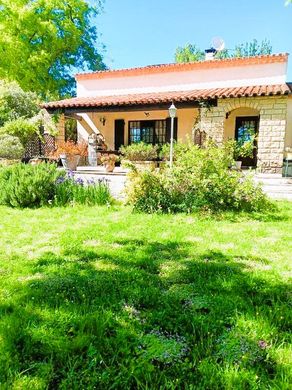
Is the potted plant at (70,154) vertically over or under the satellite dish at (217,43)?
under

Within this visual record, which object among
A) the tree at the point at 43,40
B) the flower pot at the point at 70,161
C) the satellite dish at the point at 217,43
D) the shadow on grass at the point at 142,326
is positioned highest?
the tree at the point at 43,40

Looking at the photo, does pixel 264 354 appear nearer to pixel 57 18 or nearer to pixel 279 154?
pixel 279 154

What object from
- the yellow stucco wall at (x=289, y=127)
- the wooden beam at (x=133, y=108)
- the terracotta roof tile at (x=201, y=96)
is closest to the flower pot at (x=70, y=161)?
the wooden beam at (x=133, y=108)

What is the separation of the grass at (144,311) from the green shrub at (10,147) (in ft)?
36.5

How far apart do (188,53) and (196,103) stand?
32317 mm

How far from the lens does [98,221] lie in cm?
605

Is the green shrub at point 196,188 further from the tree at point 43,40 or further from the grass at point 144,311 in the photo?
the tree at point 43,40

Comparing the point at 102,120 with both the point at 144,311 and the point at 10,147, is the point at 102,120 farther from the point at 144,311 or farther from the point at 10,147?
the point at 144,311

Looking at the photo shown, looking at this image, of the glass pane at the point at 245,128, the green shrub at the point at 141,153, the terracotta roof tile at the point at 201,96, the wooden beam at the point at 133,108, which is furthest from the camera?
the glass pane at the point at 245,128

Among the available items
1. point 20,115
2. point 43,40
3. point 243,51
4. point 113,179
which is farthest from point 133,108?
point 243,51

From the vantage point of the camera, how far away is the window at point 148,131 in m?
16.6

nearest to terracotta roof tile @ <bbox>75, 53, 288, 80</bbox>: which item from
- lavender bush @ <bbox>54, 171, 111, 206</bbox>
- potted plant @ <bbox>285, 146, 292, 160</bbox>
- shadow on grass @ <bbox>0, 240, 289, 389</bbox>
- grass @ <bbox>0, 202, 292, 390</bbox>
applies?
potted plant @ <bbox>285, 146, 292, 160</bbox>

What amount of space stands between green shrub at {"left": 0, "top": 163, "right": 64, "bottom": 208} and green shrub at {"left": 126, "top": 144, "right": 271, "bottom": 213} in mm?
2026

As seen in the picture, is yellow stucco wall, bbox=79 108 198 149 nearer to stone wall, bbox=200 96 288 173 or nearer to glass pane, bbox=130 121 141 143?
glass pane, bbox=130 121 141 143
